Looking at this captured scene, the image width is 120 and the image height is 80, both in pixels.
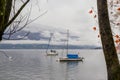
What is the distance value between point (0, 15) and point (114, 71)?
8.35 feet

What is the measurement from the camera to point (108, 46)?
4434 mm

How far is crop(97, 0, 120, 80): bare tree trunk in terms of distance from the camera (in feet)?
14.6

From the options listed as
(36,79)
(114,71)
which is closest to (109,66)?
(114,71)

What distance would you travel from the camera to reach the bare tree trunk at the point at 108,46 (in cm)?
444

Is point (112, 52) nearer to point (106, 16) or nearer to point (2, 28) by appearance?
point (106, 16)

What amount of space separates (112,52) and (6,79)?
68914 millimetres

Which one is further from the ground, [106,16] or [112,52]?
[106,16]

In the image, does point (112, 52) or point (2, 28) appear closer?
point (2, 28)

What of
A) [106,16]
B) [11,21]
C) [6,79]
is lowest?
[6,79]

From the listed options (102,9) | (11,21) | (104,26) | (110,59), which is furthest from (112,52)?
(11,21)

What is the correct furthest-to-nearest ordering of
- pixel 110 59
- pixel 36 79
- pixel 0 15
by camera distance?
1. pixel 36 79
2. pixel 110 59
3. pixel 0 15

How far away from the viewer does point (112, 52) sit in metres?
4.45

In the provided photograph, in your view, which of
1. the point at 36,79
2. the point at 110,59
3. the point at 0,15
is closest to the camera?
the point at 0,15

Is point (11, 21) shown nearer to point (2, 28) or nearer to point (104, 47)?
point (2, 28)
